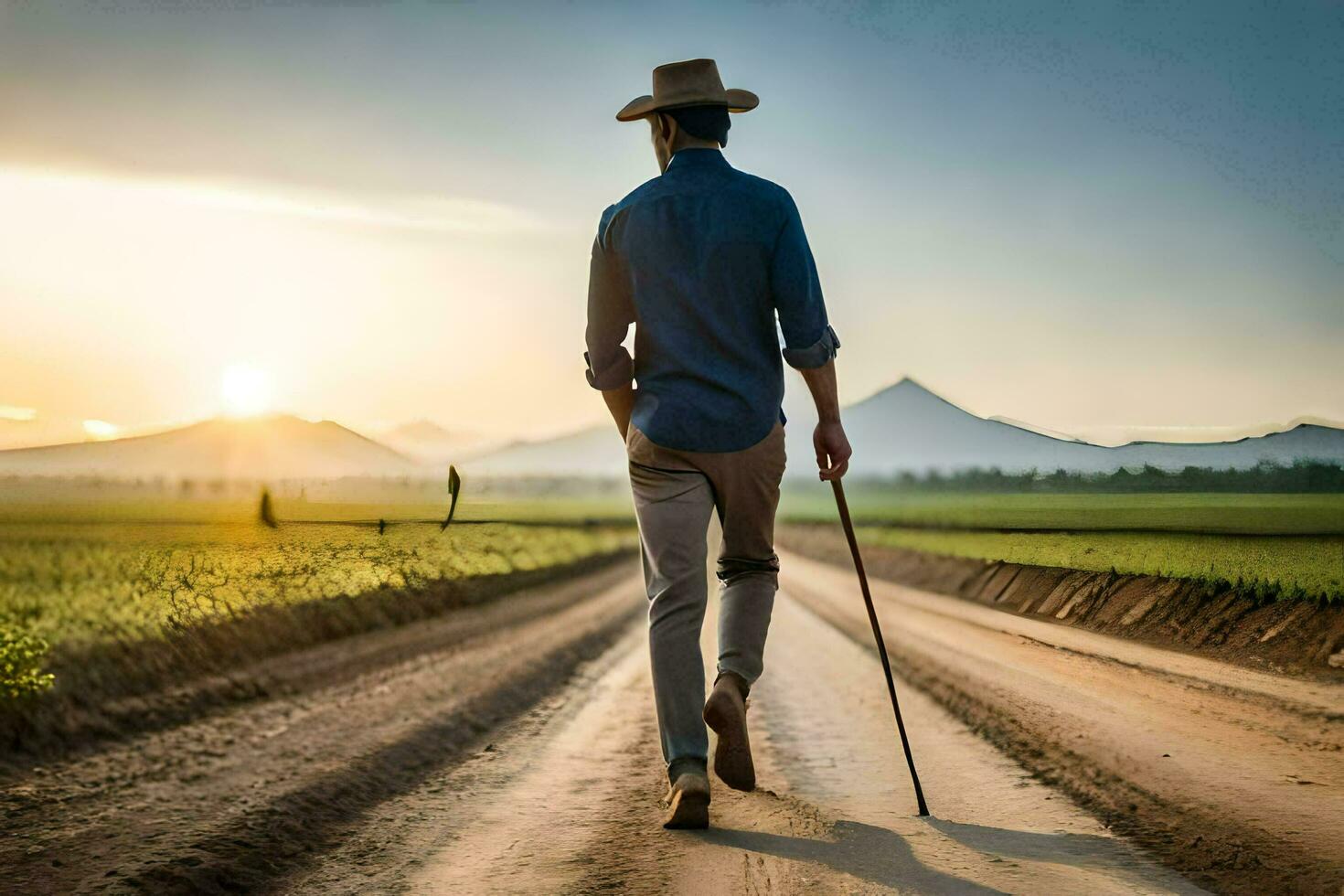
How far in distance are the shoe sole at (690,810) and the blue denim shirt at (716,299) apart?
3.44 ft

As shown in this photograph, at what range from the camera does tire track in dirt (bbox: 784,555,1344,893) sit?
312 cm

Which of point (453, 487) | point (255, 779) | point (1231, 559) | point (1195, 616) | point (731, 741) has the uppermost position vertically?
point (453, 487)

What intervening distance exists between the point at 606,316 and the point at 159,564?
216 inches

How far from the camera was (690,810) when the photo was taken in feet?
11.6

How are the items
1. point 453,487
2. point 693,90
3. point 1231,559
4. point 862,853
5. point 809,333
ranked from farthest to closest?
point 453,487
point 1231,559
point 693,90
point 809,333
point 862,853

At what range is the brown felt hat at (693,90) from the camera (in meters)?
3.83

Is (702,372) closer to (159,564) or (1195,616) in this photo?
(1195,616)

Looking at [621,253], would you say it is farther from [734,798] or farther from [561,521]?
[561,521]

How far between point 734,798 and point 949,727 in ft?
5.71

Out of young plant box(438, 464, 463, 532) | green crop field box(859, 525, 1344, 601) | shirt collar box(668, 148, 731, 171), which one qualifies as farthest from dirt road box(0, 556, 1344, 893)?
shirt collar box(668, 148, 731, 171)

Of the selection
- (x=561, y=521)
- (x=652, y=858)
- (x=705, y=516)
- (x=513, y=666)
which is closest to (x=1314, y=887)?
(x=652, y=858)

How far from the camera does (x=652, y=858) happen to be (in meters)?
3.24

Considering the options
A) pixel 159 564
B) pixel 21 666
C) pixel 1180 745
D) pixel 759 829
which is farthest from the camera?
pixel 159 564

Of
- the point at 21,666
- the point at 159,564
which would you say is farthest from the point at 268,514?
the point at 21,666
